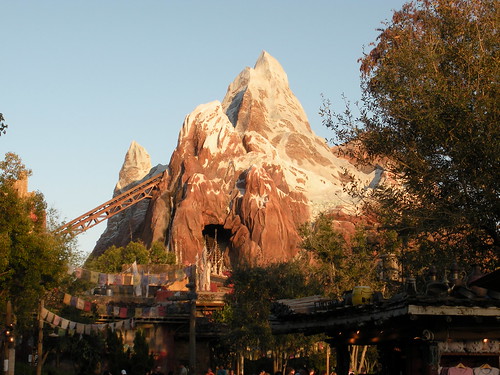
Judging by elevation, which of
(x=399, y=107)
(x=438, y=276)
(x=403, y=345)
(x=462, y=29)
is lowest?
(x=403, y=345)

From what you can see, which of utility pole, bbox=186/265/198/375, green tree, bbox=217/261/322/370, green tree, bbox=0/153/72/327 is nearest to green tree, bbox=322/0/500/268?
green tree, bbox=0/153/72/327

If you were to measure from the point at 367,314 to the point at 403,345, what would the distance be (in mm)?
1547

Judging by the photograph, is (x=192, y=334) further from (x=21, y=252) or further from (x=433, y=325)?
(x=433, y=325)

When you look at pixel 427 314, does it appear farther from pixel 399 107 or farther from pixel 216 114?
pixel 216 114

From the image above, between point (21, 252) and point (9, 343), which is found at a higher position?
point (21, 252)

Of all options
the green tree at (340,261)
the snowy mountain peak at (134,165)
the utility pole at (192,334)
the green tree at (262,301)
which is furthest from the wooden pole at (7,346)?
the snowy mountain peak at (134,165)

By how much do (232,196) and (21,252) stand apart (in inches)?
2767

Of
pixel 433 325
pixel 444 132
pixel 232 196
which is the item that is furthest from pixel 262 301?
pixel 232 196

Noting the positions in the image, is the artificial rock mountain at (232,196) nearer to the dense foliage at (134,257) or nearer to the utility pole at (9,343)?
the dense foliage at (134,257)

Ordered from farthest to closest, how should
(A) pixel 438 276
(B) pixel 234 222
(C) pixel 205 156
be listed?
1. (C) pixel 205 156
2. (B) pixel 234 222
3. (A) pixel 438 276

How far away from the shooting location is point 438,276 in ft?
82.3

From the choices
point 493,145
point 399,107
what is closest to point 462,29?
point 399,107

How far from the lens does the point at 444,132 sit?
23.7m

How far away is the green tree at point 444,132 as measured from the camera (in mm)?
22938
